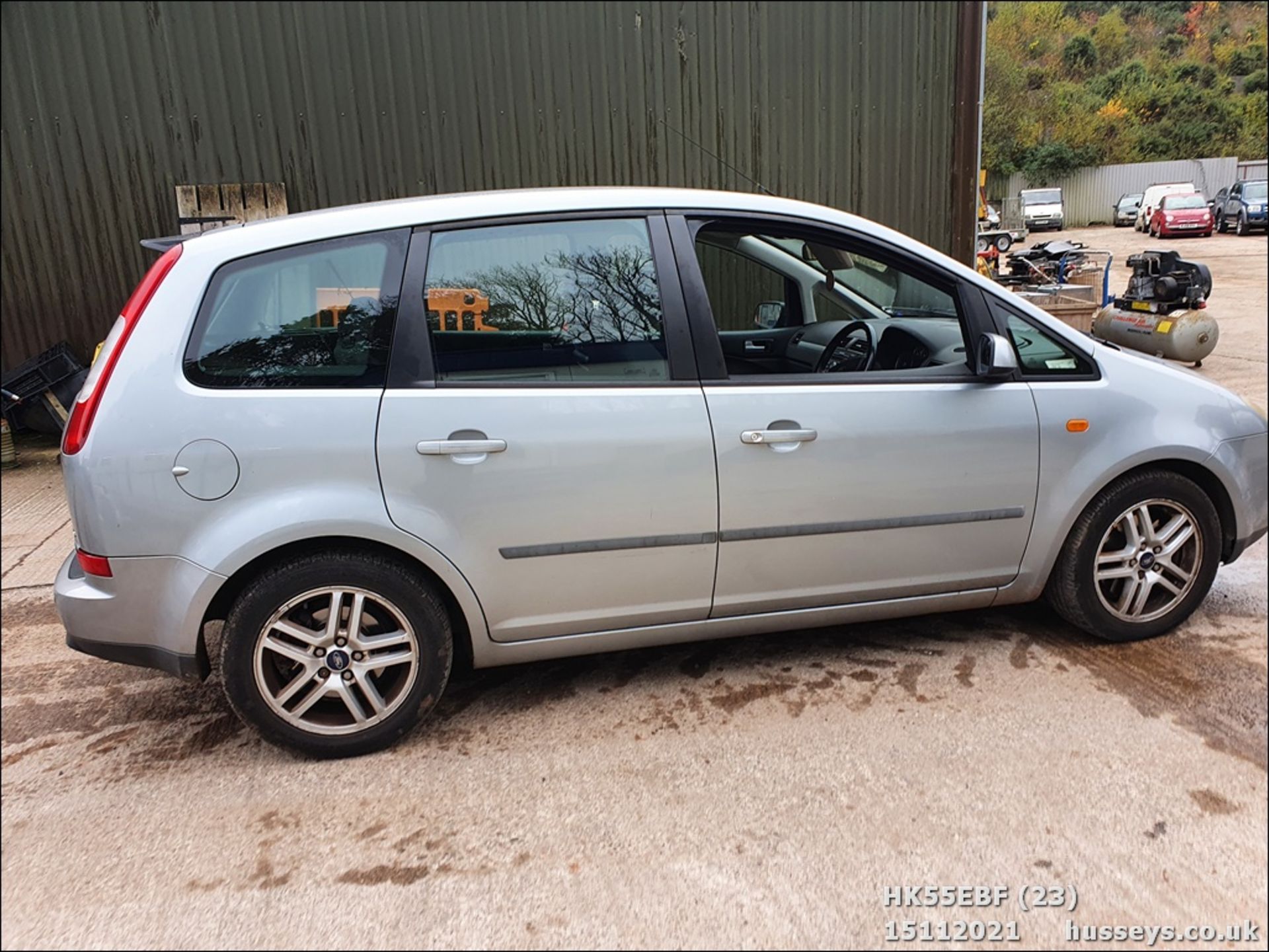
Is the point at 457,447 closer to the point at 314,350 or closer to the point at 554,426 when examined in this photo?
the point at 554,426

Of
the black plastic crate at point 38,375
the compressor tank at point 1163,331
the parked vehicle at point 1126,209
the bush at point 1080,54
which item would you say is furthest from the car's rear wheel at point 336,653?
the black plastic crate at point 38,375

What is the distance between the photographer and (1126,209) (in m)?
3.89

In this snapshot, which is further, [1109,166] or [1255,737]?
[1109,166]

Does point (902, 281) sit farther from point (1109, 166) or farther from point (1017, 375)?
point (1109, 166)

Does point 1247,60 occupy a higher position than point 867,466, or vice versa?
point 1247,60

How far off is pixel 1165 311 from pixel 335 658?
23.2 feet

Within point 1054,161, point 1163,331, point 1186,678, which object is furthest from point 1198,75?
point 1163,331

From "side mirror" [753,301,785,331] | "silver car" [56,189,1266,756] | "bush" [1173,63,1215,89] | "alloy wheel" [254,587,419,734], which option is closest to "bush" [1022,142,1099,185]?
"bush" [1173,63,1215,89]

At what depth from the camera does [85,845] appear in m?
2.42

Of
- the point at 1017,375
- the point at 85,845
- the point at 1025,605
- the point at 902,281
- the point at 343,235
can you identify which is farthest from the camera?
the point at 1025,605

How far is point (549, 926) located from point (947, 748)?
133cm

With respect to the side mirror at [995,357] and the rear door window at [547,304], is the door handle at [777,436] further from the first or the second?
the side mirror at [995,357]

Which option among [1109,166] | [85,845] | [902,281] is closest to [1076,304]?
[1109,166]

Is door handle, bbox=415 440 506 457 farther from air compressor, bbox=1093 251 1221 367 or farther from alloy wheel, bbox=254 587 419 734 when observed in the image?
air compressor, bbox=1093 251 1221 367
